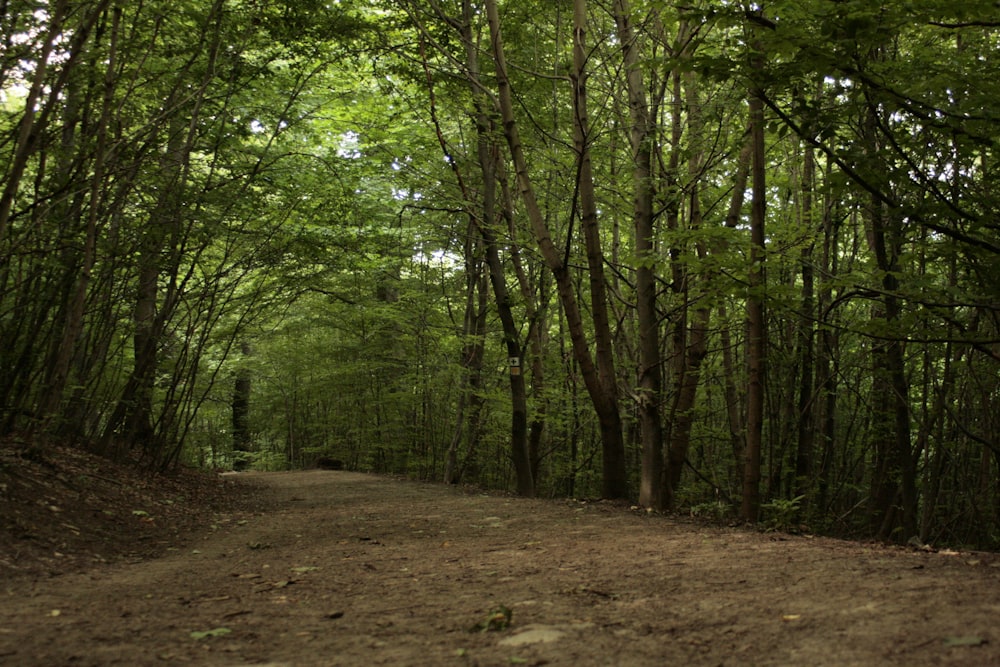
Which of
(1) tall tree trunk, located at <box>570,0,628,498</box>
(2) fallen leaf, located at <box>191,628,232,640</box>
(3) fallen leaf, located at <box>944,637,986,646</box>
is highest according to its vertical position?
(1) tall tree trunk, located at <box>570,0,628,498</box>

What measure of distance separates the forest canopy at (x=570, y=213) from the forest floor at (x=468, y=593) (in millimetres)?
1251

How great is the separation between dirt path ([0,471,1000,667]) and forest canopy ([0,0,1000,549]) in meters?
1.62

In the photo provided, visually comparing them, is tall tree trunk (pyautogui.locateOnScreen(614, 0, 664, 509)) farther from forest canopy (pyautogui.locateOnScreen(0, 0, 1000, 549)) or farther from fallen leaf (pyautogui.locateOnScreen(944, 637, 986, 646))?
fallen leaf (pyautogui.locateOnScreen(944, 637, 986, 646))

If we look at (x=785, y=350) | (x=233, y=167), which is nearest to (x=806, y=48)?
(x=785, y=350)

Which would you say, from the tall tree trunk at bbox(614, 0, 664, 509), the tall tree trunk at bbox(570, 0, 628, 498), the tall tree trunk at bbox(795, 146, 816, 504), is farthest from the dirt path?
the tall tree trunk at bbox(795, 146, 816, 504)

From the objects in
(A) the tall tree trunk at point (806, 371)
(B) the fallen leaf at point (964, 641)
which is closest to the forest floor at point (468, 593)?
(B) the fallen leaf at point (964, 641)

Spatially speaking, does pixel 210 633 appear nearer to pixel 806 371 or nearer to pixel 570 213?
pixel 570 213

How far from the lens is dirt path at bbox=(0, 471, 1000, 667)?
2191mm

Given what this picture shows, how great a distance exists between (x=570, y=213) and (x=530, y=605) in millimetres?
6450

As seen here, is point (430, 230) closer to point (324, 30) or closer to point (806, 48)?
point (324, 30)

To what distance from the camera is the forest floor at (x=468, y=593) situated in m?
2.23

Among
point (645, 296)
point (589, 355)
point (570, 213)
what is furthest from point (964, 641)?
point (570, 213)

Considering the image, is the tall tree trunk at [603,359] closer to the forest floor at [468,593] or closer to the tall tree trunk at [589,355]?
the tall tree trunk at [589,355]

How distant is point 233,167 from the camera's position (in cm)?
896
